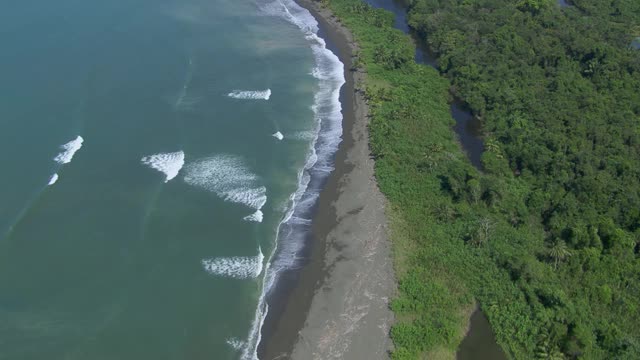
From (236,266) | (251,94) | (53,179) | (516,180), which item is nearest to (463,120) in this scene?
(516,180)

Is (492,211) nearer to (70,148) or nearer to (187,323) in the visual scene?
(187,323)

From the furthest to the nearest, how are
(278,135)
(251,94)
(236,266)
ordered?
(251,94) < (278,135) < (236,266)

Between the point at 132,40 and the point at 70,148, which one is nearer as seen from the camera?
the point at 70,148

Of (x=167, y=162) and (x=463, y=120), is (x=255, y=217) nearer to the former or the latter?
(x=167, y=162)

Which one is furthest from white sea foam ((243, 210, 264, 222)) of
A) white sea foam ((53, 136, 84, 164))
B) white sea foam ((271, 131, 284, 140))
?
white sea foam ((53, 136, 84, 164))

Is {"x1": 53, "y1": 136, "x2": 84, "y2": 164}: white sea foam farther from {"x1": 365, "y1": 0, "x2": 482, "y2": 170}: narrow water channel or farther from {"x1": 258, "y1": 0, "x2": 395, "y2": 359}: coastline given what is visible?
{"x1": 365, "y1": 0, "x2": 482, "y2": 170}: narrow water channel

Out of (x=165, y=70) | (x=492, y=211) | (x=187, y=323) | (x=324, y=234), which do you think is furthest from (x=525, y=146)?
(x=165, y=70)

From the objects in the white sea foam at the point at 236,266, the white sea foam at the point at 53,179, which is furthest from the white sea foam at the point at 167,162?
the white sea foam at the point at 236,266
